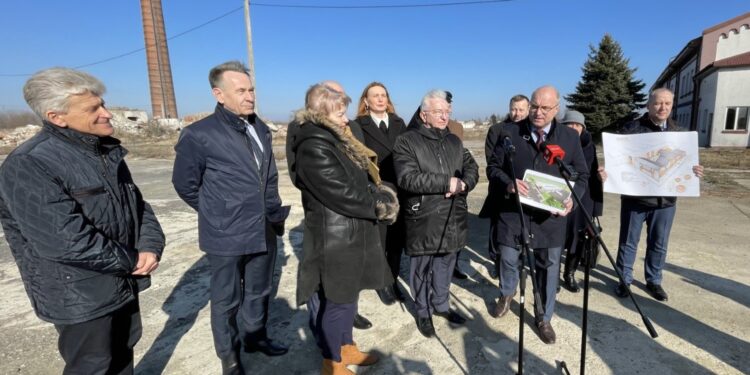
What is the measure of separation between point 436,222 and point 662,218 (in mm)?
2296

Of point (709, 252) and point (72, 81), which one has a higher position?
point (72, 81)

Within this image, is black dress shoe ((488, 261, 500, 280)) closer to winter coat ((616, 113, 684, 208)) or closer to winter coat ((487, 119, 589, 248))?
winter coat ((487, 119, 589, 248))

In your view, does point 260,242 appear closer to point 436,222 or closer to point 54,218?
point 54,218

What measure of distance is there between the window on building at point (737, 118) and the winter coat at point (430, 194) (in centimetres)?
A: 2432

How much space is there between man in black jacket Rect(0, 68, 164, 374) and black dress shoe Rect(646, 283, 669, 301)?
14.0 ft

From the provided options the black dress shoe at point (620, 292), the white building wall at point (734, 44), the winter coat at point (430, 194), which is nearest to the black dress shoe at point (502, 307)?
the winter coat at point (430, 194)

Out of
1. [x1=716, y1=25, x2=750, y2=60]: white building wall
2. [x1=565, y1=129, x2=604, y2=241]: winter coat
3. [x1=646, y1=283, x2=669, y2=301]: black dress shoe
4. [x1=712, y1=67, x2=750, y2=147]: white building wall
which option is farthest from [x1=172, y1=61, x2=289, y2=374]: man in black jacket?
[x1=716, y1=25, x2=750, y2=60]: white building wall

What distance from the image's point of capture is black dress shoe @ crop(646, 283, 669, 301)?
3.57 metres

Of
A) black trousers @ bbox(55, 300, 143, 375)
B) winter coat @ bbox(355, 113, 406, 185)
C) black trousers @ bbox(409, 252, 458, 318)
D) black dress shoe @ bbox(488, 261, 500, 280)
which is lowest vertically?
black dress shoe @ bbox(488, 261, 500, 280)

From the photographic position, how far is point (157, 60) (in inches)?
1249

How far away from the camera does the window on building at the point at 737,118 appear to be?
19.1 meters

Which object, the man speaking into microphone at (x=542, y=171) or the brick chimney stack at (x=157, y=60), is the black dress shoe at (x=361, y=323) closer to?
the man speaking into microphone at (x=542, y=171)

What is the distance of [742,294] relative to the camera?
3.64 m

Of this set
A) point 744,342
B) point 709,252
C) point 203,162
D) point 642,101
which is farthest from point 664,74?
point 203,162
